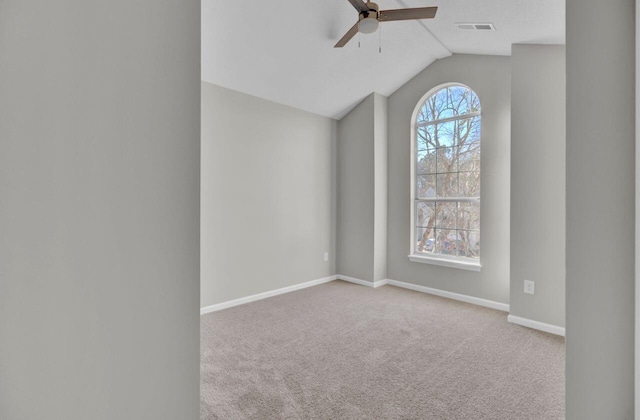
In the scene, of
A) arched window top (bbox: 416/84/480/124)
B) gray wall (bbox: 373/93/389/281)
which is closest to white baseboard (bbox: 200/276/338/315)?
gray wall (bbox: 373/93/389/281)

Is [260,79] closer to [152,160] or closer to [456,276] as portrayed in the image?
[152,160]

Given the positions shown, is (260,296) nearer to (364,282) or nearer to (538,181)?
(364,282)

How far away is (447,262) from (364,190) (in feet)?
4.64

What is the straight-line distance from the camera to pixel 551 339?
2.71m

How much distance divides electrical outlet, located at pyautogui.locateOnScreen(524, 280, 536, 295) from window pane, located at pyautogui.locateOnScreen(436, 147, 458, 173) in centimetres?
152

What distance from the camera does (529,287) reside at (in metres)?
3.00

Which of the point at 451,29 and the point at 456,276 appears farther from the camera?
the point at 456,276

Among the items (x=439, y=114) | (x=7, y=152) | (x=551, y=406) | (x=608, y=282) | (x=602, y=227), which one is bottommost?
(x=551, y=406)

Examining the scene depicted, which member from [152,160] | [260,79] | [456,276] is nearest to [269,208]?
[260,79]

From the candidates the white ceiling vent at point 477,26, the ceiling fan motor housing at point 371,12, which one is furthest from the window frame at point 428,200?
the ceiling fan motor housing at point 371,12

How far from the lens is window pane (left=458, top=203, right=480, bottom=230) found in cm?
379

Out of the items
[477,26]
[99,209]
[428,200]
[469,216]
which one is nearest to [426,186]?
[428,200]

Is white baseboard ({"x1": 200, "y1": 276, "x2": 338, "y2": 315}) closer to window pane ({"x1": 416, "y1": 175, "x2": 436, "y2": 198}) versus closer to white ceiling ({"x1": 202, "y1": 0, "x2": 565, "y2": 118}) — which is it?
window pane ({"x1": 416, "y1": 175, "x2": 436, "y2": 198})

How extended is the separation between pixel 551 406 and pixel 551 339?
1103 millimetres
